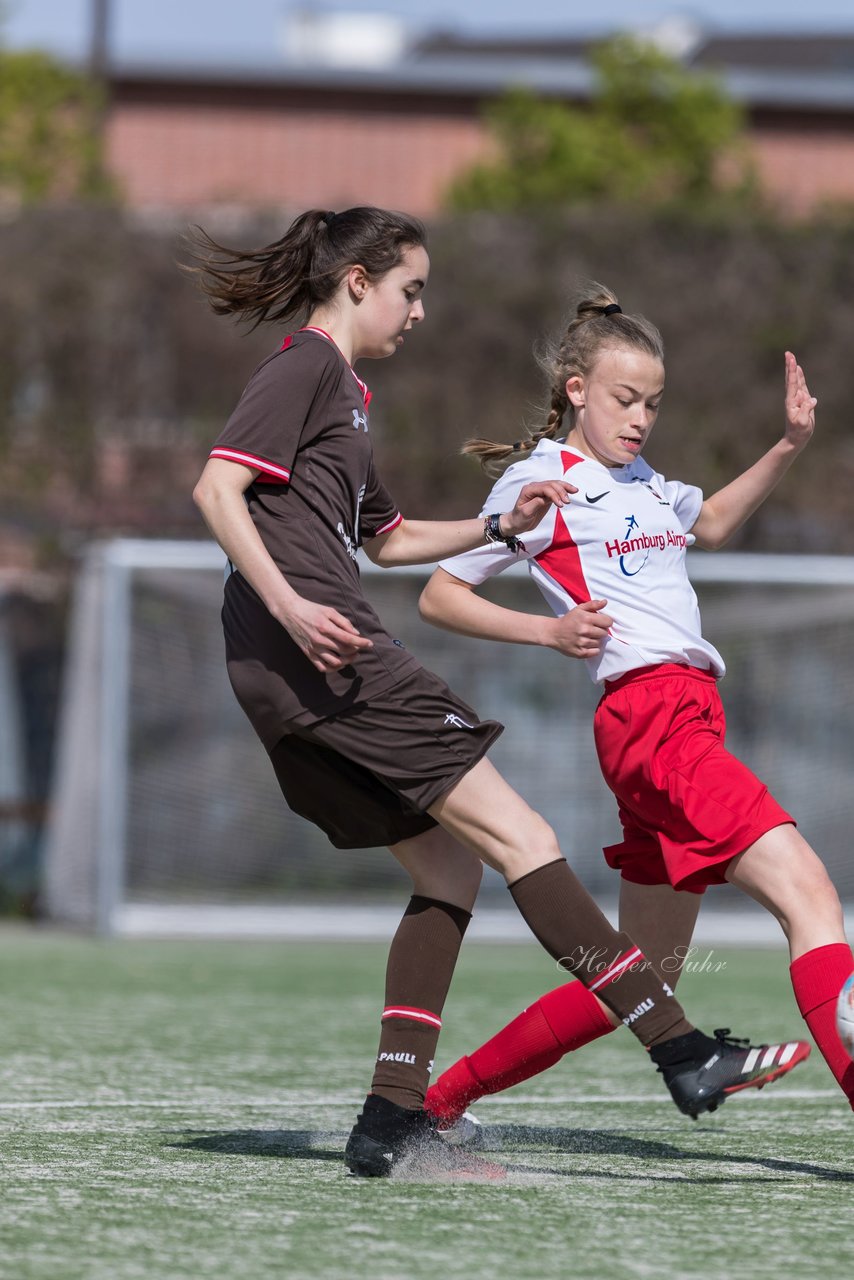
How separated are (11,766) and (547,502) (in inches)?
333

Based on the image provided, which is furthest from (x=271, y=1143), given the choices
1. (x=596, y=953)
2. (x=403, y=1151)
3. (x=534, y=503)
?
(x=534, y=503)

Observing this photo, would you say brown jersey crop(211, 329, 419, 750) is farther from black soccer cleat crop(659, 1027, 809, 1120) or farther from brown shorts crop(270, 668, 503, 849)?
black soccer cleat crop(659, 1027, 809, 1120)

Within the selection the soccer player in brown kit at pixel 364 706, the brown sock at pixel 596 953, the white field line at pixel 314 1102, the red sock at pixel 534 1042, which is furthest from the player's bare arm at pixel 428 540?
the white field line at pixel 314 1102

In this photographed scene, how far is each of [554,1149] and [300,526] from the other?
1.36m

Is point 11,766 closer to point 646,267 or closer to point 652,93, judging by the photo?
point 646,267

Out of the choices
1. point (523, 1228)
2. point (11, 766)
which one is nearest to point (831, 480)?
point (11, 766)

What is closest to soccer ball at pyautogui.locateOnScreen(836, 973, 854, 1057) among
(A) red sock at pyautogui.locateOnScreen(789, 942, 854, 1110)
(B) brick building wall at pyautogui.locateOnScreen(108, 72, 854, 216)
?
(A) red sock at pyautogui.locateOnScreen(789, 942, 854, 1110)

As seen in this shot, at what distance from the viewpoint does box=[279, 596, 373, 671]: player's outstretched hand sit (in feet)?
10.4

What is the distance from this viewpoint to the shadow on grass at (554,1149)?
11.2ft

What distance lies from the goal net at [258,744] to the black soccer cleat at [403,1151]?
6498 mm

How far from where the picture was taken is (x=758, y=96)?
2483 centimetres

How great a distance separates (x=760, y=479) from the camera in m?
3.85

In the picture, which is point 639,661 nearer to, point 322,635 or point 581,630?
point 581,630

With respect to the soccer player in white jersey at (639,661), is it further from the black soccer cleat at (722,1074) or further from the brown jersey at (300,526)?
the brown jersey at (300,526)
